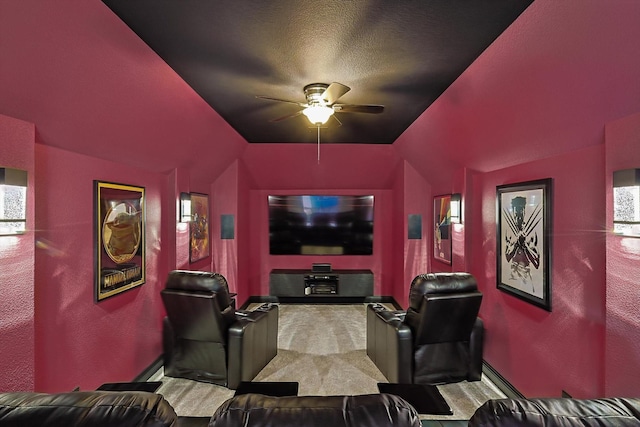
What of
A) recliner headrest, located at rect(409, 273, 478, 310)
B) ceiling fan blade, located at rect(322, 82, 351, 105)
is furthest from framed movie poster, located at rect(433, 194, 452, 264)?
ceiling fan blade, located at rect(322, 82, 351, 105)

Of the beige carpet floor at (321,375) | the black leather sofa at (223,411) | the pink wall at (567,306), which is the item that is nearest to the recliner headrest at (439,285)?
the pink wall at (567,306)

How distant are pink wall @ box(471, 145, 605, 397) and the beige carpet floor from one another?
22.0 inches

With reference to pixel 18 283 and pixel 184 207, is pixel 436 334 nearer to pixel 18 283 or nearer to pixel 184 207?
pixel 18 283

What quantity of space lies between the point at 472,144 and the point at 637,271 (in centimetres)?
200

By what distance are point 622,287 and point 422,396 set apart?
2.01 m

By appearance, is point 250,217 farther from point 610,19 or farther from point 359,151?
point 610,19

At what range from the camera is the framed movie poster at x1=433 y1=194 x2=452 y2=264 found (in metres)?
5.06

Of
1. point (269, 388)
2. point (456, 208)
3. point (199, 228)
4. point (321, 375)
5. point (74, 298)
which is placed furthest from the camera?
point (199, 228)

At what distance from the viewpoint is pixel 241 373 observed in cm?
323

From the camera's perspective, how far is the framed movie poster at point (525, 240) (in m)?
2.69

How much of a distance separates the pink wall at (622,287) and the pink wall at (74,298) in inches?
152

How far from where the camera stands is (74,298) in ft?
8.39

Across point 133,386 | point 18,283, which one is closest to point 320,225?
point 133,386

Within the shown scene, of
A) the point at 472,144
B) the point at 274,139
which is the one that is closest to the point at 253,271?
the point at 274,139
